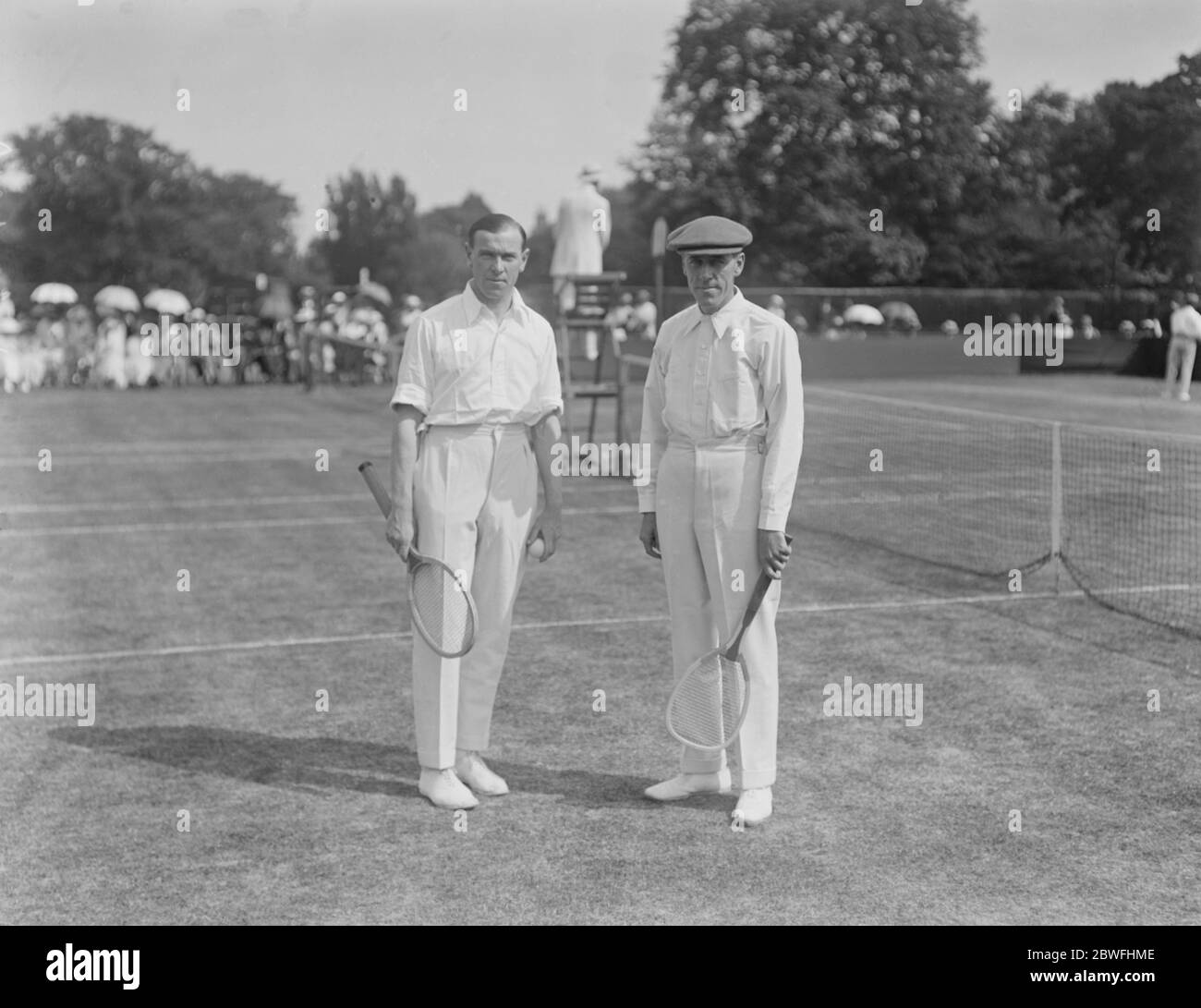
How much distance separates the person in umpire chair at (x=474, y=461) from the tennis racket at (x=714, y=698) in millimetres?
840

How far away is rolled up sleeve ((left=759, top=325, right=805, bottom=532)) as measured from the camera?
249 inches

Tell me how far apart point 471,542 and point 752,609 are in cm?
121

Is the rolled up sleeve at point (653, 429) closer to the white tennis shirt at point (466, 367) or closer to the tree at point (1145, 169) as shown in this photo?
the white tennis shirt at point (466, 367)

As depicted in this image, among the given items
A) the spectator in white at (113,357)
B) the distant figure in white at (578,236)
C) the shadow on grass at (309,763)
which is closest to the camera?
the shadow on grass at (309,763)

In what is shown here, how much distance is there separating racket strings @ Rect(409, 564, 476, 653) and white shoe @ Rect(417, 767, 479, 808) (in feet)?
1.72

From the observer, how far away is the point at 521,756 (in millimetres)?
7406

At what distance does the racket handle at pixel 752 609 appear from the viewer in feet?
20.6

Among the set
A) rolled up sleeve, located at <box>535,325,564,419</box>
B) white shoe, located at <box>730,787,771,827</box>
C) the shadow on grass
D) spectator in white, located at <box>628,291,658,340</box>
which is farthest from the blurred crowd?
white shoe, located at <box>730,787,771,827</box>

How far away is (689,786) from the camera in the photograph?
22.2 feet

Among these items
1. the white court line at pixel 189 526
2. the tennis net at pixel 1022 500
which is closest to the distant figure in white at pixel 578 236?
the tennis net at pixel 1022 500

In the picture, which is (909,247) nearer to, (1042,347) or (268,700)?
(1042,347)
